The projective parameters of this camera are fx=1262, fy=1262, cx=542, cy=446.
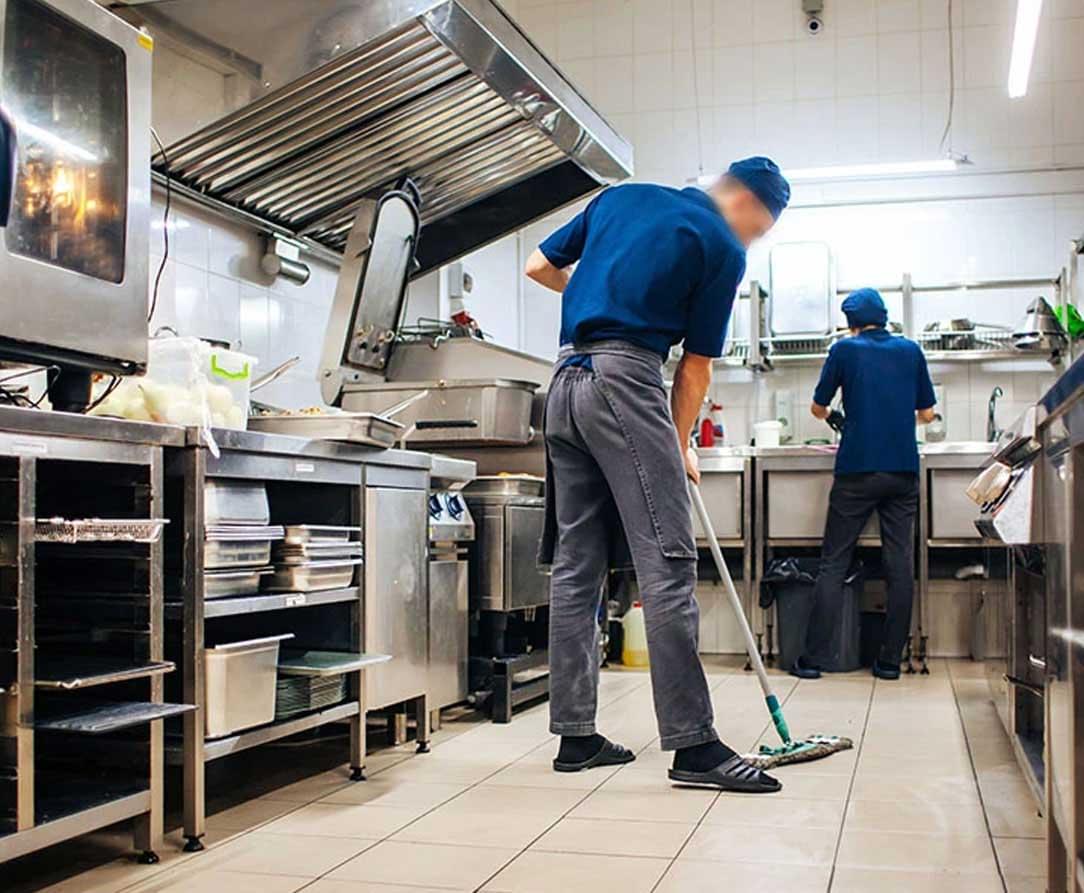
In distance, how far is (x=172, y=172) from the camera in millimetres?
3680

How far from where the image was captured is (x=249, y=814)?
2633 mm

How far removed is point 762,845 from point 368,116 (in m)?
2.53

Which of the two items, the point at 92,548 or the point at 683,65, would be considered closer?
the point at 92,548

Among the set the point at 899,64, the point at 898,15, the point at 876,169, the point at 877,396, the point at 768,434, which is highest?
the point at 898,15

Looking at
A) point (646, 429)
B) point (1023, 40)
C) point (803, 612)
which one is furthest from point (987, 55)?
point (646, 429)

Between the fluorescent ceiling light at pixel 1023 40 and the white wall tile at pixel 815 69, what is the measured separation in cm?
135

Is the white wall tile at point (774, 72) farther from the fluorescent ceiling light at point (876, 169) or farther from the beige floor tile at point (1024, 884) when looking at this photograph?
the beige floor tile at point (1024, 884)

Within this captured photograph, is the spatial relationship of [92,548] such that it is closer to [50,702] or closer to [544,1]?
[50,702]

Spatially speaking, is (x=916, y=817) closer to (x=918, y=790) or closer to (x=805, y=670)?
(x=918, y=790)

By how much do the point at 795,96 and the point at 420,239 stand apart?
258cm

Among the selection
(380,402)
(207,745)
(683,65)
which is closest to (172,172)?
(380,402)

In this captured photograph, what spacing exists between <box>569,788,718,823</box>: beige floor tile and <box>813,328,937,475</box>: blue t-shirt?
97.2 inches

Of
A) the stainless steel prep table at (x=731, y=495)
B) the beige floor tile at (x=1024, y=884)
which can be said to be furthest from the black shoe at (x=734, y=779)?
the stainless steel prep table at (x=731, y=495)

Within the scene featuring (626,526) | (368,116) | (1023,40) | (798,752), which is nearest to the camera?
(626,526)
